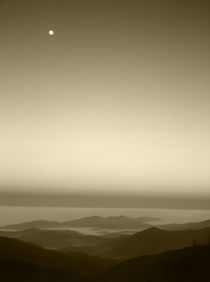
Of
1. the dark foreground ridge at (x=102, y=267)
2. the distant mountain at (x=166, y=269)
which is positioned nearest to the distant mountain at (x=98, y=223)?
the dark foreground ridge at (x=102, y=267)

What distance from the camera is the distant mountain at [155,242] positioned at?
831cm

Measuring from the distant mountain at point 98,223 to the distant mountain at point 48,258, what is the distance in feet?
0.90

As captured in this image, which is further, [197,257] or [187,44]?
[187,44]

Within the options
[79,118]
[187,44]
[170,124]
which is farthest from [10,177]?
[187,44]

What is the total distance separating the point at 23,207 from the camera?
876cm

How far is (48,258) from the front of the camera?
8336 millimetres

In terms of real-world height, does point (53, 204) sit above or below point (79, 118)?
below

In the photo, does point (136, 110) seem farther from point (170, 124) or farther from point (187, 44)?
point (187, 44)

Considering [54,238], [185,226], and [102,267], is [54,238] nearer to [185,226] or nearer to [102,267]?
[102,267]

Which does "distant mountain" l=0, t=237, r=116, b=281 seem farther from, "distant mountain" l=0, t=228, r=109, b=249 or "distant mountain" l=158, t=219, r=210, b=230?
"distant mountain" l=158, t=219, r=210, b=230

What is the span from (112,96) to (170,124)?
3.24ft

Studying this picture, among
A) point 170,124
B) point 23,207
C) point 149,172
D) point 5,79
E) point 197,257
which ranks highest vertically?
point 5,79

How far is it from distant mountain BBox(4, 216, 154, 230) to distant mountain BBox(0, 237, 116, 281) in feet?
0.90

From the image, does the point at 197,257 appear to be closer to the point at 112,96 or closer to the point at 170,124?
the point at 170,124
